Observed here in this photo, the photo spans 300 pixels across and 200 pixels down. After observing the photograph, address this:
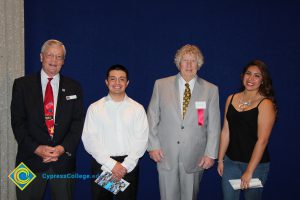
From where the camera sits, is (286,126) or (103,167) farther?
(286,126)

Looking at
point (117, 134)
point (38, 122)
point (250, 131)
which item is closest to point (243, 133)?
point (250, 131)

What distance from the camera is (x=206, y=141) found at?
8.93ft

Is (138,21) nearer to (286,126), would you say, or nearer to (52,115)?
(52,115)

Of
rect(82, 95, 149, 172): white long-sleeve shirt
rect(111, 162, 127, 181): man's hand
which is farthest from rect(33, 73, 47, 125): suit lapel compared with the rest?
rect(111, 162, 127, 181): man's hand

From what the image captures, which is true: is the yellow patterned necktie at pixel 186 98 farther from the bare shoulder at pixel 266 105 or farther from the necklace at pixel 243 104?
the bare shoulder at pixel 266 105

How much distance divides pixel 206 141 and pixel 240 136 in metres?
0.35

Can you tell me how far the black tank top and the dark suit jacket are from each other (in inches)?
54.6

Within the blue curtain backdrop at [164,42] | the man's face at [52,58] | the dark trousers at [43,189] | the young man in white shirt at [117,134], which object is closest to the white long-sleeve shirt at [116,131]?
the young man in white shirt at [117,134]

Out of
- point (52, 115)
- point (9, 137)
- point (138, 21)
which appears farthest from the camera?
point (138, 21)

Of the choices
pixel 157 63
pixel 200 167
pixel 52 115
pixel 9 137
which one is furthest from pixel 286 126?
pixel 9 137

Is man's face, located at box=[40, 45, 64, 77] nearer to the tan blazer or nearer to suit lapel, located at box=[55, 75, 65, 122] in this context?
suit lapel, located at box=[55, 75, 65, 122]

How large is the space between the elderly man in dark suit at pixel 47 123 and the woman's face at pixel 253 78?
5.08ft

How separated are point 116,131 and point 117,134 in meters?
0.03

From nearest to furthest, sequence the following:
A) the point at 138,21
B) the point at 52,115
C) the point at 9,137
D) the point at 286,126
→ 1. the point at 52,115
2. the point at 9,137
3. the point at 138,21
4. the point at 286,126
